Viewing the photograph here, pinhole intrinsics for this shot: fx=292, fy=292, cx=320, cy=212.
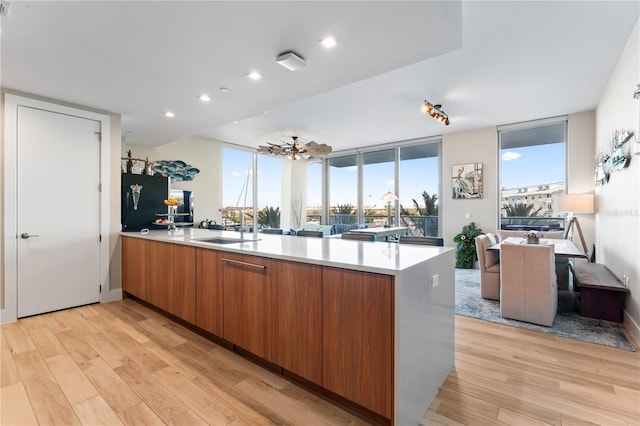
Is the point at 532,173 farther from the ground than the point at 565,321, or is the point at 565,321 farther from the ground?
the point at 532,173

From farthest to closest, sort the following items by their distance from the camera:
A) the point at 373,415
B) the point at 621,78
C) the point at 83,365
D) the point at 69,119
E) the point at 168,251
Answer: the point at 69,119, the point at 621,78, the point at 168,251, the point at 83,365, the point at 373,415

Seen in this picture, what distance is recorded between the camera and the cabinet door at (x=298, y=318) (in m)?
1.74

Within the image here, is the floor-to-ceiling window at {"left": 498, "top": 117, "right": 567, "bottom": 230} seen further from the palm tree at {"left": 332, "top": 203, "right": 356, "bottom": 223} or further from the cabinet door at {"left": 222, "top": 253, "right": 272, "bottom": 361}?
the cabinet door at {"left": 222, "top": 253, "right": 272, "bottom": 361}

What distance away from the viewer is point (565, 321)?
123 inches

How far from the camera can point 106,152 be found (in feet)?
12.5

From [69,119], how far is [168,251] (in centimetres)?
215

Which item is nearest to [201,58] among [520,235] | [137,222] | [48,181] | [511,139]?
[48,181]

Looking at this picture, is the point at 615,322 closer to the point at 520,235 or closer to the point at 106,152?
the point at 520,235

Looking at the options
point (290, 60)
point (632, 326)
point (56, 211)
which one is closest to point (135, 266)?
point (56, 211)

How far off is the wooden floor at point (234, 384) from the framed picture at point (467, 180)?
401 cm

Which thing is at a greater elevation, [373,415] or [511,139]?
[511,139]

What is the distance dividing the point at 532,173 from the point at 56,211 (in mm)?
7787

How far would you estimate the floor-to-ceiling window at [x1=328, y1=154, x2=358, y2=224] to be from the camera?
8.41 m

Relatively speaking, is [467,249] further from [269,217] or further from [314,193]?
[269,217]
